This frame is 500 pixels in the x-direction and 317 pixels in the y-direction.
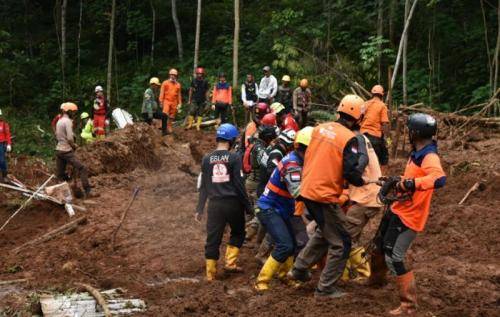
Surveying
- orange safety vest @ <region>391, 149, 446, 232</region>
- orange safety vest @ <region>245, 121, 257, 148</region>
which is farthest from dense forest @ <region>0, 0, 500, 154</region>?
orange safety vest @ <region>391, 149, 446, 232</region>

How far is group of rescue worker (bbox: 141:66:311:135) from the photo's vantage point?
18.2m

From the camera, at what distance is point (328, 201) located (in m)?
6.87

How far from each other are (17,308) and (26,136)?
19116 mm

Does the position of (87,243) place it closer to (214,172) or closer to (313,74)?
(214,172)

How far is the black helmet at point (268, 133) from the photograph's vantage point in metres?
9.52

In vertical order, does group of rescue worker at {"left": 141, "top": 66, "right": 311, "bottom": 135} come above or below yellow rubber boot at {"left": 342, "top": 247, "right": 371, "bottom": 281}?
above

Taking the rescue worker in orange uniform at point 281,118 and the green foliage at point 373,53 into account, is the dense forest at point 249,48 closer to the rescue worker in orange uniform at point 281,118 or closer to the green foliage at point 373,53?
the green foliage at point 373,53

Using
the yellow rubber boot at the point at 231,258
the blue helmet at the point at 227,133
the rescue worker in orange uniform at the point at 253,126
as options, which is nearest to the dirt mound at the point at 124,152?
the rescue worker in orange uniform at the point at 253,126

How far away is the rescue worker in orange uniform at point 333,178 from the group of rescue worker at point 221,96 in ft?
35.8

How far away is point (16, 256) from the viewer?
11328 mm

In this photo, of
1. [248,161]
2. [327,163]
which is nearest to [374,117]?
[248,161]

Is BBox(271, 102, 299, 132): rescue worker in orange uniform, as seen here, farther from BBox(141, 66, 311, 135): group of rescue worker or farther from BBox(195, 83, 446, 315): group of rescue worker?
BBox(141, 66, 311, 135): group of rescue worker

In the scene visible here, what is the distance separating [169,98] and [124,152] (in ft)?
11.2

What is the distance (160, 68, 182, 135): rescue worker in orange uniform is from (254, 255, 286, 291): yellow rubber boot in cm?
1229
